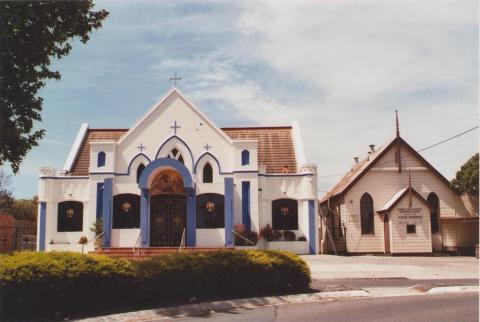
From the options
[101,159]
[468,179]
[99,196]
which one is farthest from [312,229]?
[101,159]

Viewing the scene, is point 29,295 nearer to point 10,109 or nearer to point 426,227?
point 10,109

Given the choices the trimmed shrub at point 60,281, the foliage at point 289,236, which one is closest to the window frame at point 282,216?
the foliage at point 289,236

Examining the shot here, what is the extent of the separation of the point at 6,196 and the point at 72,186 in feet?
67.3

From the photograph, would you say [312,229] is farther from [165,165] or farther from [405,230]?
[165,165]

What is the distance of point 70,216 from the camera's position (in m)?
28.9

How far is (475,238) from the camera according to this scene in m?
31.0

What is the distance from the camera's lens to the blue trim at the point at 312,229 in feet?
92.8

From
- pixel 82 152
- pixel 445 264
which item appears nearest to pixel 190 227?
pixel 82 152

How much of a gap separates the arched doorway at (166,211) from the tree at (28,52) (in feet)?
49.3

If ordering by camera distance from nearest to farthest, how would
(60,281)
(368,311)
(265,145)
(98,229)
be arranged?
(60,281)
(368,311)
(98,229)
(265,145)

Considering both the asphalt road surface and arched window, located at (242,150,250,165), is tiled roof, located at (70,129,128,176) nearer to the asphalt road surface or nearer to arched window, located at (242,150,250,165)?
arched window, located at (242,150,250,165)

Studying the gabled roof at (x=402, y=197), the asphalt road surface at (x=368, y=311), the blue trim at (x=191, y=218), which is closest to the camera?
the asphalt road surface at (x=368, y=311)

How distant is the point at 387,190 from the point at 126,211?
1474cm

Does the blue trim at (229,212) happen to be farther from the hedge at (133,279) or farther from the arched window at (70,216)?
the hedge at (133,279)
